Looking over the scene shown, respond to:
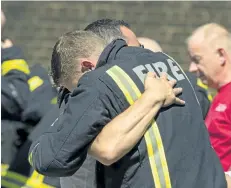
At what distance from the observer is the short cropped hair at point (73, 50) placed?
3.13m

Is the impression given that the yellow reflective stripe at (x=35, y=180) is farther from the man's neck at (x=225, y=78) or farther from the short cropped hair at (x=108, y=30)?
the short cropped hair at (x=108, y=30)

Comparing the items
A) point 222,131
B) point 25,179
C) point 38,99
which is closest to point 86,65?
point 222,131

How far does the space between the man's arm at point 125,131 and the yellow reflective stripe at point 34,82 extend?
101 inches

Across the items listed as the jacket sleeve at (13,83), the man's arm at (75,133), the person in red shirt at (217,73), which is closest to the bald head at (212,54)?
the person in red shirt at (217,73)

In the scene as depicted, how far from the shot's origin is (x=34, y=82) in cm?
557

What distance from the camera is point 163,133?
3.05 metres

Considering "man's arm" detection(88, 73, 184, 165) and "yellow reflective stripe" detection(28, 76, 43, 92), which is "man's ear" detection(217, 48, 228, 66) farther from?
"man's arm" detection(88, 73, 184, 165)

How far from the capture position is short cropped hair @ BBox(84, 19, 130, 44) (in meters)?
3.29

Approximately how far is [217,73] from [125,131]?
227 cm

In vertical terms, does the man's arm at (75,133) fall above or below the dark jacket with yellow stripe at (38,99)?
above

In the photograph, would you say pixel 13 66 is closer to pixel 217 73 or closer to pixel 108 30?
pixel 217 73

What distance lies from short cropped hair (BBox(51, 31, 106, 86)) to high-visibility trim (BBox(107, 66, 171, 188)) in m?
0.16

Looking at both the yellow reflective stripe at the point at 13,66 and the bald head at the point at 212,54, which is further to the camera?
the yellow reflective stripe at the point at 13,66

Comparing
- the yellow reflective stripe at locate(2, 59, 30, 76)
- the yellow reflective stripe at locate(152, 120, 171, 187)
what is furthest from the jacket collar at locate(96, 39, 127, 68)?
the yellow reflective stripe at locate(2, 59, 30, 76)
